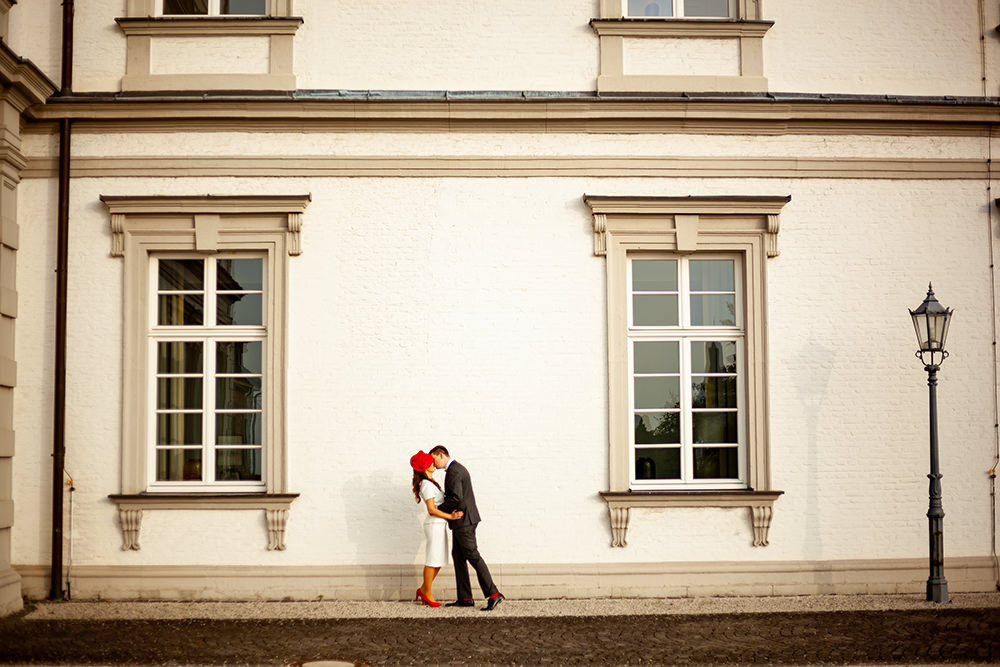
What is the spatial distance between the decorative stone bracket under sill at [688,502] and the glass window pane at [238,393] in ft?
11.9

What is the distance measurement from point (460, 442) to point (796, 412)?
3.38 m

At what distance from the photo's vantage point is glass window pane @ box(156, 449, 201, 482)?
10.7 m

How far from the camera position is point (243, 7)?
11.0m

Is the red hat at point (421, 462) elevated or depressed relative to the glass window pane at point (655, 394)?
depressed

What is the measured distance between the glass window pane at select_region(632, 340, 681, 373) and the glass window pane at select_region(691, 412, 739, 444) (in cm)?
55

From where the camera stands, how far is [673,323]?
430 inches

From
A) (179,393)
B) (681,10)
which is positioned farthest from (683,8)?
(179,393)

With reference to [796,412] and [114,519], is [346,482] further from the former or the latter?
[796,412]

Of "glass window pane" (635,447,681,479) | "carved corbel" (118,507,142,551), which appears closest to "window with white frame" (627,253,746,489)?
"glass window pane" (635,447,681,479)

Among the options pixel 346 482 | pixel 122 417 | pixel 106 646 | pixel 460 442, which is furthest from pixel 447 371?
pixel 106 646

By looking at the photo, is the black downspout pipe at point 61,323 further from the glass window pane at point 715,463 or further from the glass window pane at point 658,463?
the glass window pane at point 715,463

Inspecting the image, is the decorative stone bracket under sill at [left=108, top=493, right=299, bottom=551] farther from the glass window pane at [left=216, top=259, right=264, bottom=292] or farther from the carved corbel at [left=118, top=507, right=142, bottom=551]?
the glass window pane at [left=216, top=259, right=264, bottom=292]

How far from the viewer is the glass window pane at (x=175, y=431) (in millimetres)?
10727

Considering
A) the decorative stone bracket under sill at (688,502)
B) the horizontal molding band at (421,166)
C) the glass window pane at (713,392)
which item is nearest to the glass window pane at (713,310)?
the glass window pane at (713,392)
